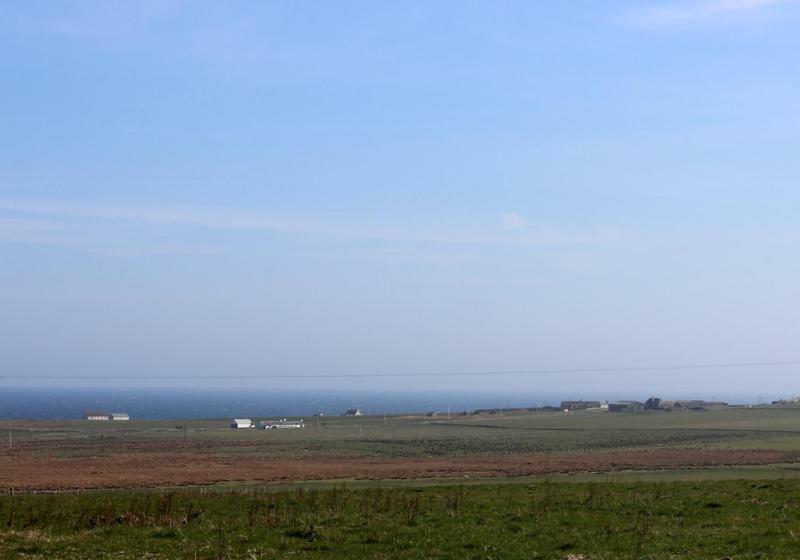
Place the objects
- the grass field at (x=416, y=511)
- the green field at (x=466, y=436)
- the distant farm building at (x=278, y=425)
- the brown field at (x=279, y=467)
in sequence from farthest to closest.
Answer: the distant farm building at (x=278, y=425) < the green field at (x=466, y=436) < the brown field at (x=279, y=467) < the grass field at (x=416, y=511)

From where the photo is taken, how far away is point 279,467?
194 ft

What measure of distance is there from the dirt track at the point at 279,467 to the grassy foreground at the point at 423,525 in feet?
58.1

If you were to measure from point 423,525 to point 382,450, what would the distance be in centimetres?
6260

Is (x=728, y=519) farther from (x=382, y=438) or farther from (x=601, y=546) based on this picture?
(x=382, y=438)

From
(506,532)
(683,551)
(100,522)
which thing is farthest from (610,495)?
(100,522)

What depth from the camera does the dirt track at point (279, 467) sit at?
4762cm

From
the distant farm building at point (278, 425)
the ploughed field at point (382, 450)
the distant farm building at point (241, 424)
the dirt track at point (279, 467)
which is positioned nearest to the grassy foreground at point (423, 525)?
the dirt track at point (279, 467)

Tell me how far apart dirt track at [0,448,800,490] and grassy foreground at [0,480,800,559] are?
1770 cm

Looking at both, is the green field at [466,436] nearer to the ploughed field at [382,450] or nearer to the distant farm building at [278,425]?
the ploughed field at [382,450]

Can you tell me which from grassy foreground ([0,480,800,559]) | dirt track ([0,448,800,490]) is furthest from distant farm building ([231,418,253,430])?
grassy foreground ([0,480,800,559])

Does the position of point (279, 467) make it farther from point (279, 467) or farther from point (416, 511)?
point (416, 511)

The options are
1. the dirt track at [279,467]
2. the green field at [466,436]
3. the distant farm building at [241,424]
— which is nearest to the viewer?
the dirt track at [279,467]

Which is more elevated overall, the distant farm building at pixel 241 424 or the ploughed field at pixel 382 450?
the ploughed field at pixel 382 450

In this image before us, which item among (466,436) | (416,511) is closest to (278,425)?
(466,436)
